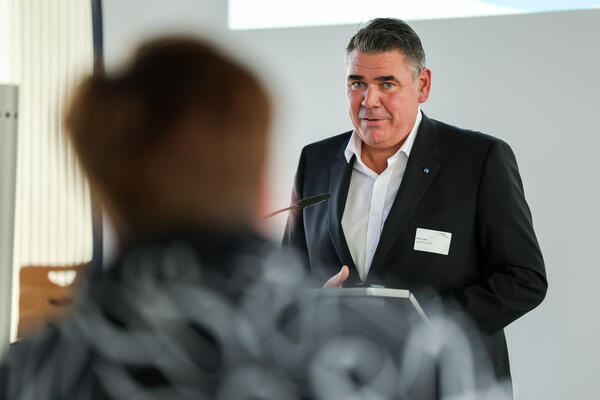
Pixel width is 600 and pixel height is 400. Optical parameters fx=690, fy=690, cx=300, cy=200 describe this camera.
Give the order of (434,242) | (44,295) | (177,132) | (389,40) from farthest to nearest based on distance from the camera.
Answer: (389,40) → (434,242) → (44,295) → (177,132)

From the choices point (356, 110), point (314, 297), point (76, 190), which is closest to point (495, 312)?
point (356, 110)

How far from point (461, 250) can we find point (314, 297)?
1438 millimetres

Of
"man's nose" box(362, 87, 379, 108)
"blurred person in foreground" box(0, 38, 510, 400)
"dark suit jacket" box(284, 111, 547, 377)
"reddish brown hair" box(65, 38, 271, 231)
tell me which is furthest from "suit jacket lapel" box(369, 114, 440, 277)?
"reddish brown hair" box(65, 38, 271, 231)

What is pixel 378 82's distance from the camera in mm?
2105

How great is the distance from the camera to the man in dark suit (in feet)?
6.09

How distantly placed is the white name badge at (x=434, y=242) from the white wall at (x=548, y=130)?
3.97ft

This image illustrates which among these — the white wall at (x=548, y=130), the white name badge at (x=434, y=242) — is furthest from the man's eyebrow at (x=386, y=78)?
the white wall at (x=548, y=130)

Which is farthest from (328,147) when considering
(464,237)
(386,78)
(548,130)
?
(548,130)

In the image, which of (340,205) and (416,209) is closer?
(416,209)

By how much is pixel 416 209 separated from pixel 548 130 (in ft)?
4.85

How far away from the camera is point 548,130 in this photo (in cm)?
316

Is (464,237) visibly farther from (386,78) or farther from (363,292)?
(363,292)

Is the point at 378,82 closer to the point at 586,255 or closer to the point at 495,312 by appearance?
the point at 495,312

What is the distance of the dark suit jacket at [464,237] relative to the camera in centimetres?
182
